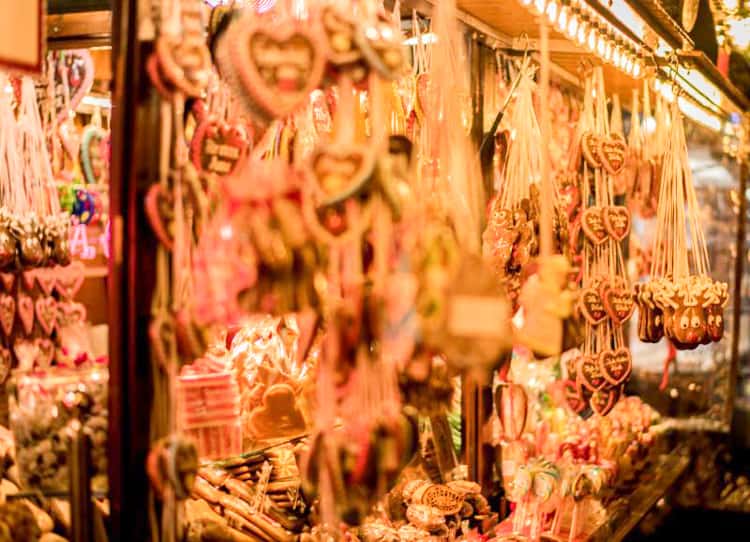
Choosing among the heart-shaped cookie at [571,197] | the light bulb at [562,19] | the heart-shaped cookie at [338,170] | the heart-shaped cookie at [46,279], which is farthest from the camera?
the heart-shaped cookie at [571,197]

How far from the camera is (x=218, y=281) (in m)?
1.31

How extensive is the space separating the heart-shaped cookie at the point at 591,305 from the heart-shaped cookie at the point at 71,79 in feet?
5.32

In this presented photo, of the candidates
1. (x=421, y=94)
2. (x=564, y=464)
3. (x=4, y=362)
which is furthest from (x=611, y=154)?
(x=4, y=362)

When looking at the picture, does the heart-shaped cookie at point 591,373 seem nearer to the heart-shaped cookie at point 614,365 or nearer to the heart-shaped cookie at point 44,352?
the heart-shaped cookie at point 614,365

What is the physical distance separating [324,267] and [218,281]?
14 cm

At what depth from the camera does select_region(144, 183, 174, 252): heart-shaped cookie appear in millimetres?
1380

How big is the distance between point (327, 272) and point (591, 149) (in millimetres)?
2030

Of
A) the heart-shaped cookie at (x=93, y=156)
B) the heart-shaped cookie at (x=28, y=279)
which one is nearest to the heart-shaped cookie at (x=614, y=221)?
the heart-shaped cookie at (x=93, y=156)

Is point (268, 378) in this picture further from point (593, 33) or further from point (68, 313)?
point (593, 33)

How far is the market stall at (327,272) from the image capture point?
128cm

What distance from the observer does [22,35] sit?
1431 mm

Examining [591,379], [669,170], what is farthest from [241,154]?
[669,170]

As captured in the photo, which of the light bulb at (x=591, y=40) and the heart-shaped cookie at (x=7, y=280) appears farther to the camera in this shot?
the light bulb at (x=591, y=40)

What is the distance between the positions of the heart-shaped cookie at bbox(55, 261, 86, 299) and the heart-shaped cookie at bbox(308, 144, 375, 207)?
1285 millimetres
